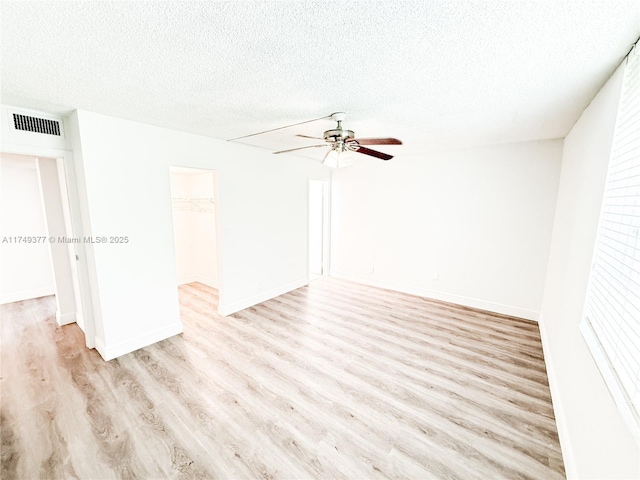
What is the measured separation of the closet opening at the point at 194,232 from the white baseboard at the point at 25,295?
73.1 inches

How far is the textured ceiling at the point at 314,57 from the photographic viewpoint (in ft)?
3.49

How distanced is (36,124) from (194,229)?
2.81 m

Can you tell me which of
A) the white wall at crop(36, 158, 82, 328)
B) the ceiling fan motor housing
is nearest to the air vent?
the white wall at crop(36, 158, 82, 328)

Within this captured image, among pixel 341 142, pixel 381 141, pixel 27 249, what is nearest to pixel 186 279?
pixel 27 249

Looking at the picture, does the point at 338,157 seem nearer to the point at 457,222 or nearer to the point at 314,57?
the point at 314,57

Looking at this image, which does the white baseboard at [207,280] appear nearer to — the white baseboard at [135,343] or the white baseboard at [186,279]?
the white baseboard at [186,279]

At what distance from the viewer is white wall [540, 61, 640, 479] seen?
111cm

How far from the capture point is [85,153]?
225cm

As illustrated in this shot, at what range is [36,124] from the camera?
7.32ft

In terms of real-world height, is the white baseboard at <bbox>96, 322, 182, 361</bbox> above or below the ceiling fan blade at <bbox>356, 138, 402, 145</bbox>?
below

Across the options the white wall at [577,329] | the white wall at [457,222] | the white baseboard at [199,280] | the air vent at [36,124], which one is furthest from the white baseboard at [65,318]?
the white wall at [577,329]

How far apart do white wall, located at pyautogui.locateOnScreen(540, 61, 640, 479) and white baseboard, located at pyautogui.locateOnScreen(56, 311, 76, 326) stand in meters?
4.89

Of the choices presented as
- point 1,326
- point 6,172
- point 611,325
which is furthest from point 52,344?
point 611,325

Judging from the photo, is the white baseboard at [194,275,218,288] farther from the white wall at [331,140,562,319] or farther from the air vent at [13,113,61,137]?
the air vent at [13,113,61,137]
